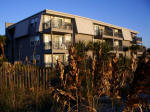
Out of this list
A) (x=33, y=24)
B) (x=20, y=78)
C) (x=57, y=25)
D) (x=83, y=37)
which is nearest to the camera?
(x=20, y=78)

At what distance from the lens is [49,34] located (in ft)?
69.6

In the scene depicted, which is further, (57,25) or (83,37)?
(83,37)

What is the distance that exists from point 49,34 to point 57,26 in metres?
1.63

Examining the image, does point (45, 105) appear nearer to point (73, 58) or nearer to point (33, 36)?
point (73, 58)

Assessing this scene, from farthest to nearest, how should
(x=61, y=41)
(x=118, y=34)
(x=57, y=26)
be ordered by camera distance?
(x=118, y=34)
(x=61, y=41)
(x=57, y=26)

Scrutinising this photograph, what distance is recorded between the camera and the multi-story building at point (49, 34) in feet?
65.7

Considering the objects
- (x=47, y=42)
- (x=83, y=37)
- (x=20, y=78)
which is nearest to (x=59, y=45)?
(x=47, y=42)

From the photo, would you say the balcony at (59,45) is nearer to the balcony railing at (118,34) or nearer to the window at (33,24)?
the window at (33,24)

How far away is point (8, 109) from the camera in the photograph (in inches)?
170

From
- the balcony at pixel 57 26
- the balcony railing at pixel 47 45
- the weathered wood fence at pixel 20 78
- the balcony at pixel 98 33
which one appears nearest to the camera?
the weathered wood fence at pixel 20 78

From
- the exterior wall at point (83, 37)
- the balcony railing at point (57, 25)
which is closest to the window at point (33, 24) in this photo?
the balcony railing at point (57, 25)

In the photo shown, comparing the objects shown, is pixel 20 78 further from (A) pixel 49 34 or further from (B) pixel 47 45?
(A) pixel 49 34

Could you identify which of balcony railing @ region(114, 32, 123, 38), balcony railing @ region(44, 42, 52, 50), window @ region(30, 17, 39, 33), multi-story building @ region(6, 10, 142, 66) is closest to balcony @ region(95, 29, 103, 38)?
multi-story building @ region(6, 10, 142, 66)

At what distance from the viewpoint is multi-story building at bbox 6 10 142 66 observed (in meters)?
20.0
